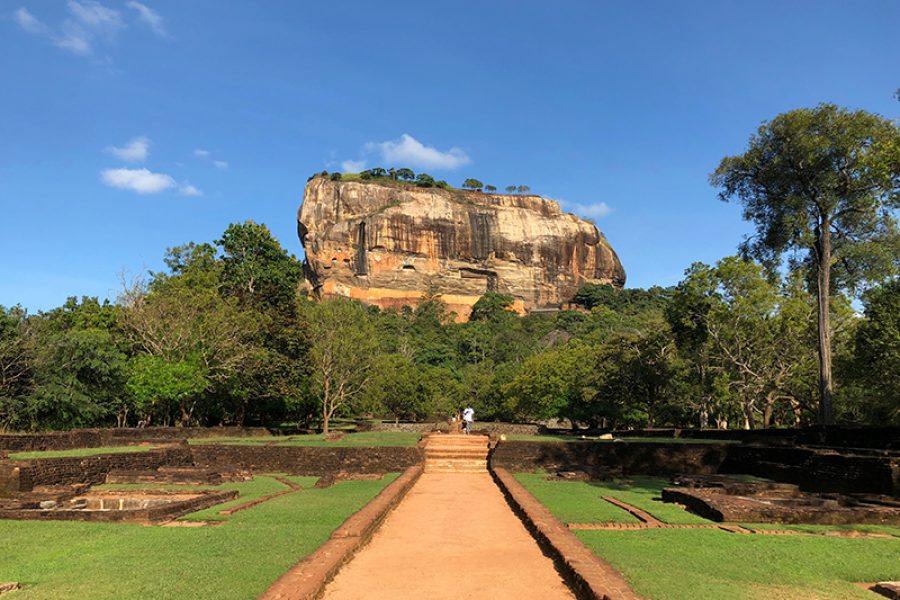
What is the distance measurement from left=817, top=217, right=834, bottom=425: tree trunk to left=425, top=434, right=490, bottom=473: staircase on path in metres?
9.90

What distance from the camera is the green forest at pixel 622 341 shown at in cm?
1916

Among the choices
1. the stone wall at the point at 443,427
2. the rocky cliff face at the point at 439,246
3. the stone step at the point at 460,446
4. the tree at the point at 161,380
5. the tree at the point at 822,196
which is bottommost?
the stone wall at the point at 443,427

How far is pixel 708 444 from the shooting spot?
17.5 m

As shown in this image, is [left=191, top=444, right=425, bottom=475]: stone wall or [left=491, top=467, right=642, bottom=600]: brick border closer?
[left=491, top=467, right=642, bottom=600]: brick border

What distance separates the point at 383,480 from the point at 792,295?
74.2 feet

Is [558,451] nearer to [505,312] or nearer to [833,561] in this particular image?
[833,561]

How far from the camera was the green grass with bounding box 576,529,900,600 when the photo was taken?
547 centimetres

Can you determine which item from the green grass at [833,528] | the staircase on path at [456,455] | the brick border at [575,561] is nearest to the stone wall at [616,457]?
the staircase on path at [456,455]

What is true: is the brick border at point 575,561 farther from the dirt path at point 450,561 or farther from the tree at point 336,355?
the tree at point 336,355

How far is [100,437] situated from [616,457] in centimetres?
1531

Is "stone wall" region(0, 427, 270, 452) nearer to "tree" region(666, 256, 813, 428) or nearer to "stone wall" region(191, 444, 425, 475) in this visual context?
"stone wall" region(191, 444, 425, 475)

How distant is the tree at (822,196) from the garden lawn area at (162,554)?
15999 mm

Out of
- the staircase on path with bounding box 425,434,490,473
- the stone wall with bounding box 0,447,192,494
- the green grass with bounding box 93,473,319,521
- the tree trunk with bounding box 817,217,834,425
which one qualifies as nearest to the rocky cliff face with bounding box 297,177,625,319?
the staircase on path with bounding box 425,434,490,473

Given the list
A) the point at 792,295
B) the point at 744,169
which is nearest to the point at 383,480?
the point at 744,169
